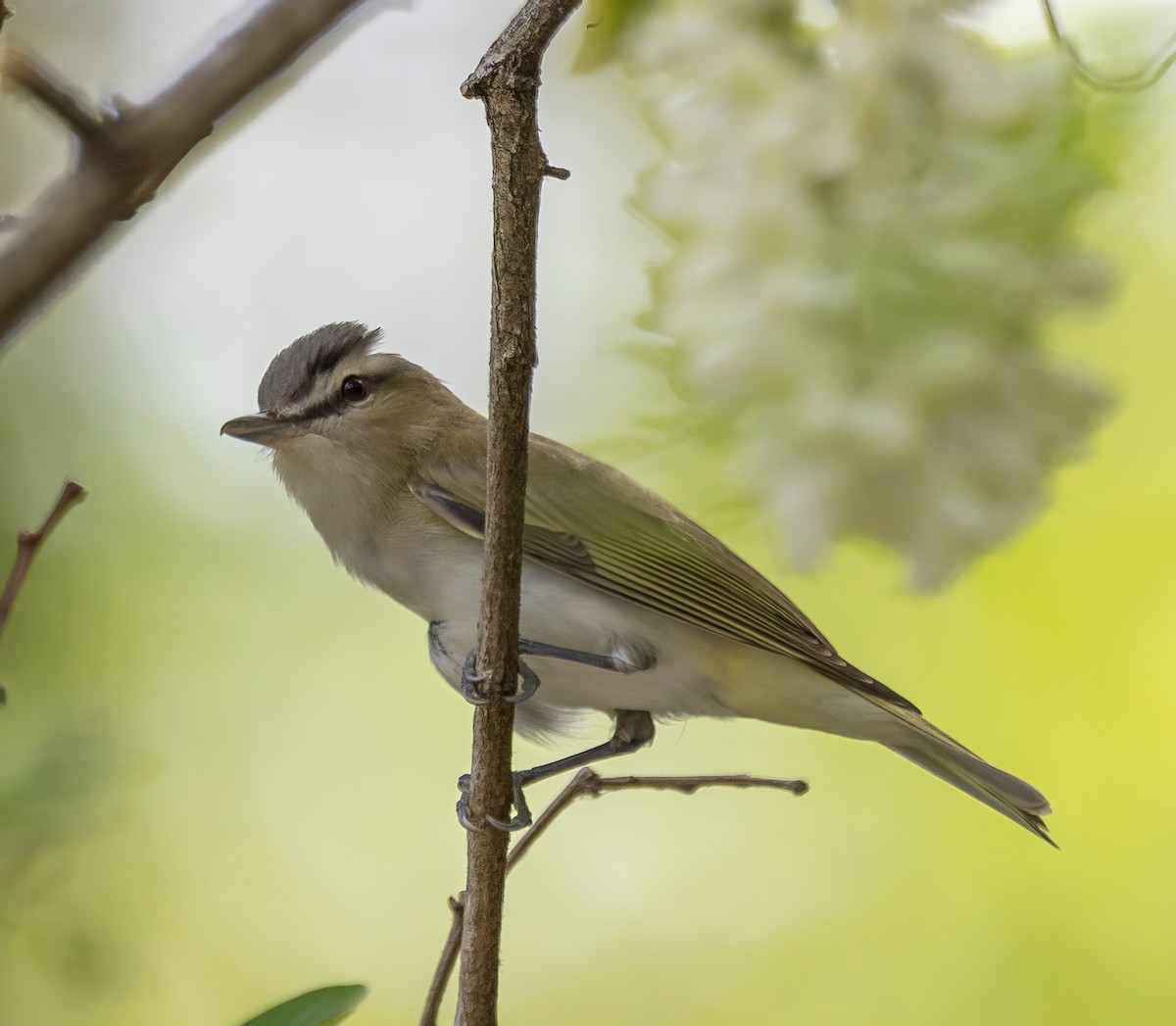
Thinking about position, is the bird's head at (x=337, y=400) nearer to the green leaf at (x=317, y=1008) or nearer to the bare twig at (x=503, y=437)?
the bare twig at (x=503, y=437)

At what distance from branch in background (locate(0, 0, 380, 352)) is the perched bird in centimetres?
74

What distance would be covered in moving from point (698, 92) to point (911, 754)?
743mm

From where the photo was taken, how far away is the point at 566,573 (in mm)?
1253

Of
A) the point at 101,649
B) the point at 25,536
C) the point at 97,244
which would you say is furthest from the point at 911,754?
the point at 101,649

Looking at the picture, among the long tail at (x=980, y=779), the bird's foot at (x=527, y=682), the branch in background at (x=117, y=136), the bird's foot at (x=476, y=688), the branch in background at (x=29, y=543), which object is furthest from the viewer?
the long tail at (x=980, y=779)

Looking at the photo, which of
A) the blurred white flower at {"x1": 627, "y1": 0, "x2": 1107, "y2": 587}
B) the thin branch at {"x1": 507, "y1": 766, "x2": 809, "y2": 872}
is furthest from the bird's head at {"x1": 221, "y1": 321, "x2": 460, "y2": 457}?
the thin branch at {"x1": 507, "y1": 766, "x2": 809, "y2": 872}

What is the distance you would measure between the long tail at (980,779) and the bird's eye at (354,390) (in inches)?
26.8

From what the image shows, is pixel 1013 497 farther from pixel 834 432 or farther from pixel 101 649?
pixel 101 649

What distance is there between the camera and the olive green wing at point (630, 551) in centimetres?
125

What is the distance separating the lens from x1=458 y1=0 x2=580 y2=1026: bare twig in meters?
0.68

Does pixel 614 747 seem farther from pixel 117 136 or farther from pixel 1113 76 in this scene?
pixel 117 136

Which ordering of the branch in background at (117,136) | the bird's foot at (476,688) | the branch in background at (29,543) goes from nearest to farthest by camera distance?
the branch in background at (117,136), the branch in background at (29,543), the bird's foot at (476,688)

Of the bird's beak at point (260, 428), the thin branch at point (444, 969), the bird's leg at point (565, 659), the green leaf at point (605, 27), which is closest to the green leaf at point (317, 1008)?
the thin branch at point (444, 969)

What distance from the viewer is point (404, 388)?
4.45 ft
